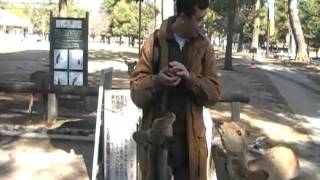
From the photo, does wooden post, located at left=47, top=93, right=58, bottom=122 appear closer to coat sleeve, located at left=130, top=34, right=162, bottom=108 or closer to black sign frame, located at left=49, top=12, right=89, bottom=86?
black sign frame, located at left=49, top=12, right=89, bottom=86

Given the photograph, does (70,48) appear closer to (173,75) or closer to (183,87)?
(183,87)

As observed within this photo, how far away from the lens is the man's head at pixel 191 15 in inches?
151

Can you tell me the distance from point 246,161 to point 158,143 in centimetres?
131

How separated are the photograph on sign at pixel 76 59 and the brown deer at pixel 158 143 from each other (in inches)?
386

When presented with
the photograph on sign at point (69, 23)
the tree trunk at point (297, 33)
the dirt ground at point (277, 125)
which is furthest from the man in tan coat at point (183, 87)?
the tree trunk at point (297, 33)

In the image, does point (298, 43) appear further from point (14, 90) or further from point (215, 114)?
point (14, 90)

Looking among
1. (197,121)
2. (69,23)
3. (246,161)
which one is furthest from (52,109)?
(197,121)

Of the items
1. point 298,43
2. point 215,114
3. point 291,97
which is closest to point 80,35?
point 215,114

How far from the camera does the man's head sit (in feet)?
12.6

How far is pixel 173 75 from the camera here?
3678 millimetres

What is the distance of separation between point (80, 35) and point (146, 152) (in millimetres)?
9994

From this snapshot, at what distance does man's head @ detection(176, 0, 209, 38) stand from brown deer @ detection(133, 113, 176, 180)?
527mm

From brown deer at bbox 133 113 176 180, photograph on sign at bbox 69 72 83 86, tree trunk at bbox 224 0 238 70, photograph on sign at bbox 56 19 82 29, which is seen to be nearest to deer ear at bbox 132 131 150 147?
brown deer at bbox 133 113 176 180

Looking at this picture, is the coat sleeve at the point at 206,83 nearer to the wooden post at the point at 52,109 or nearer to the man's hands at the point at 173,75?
the man's hands at the point at 173,75
